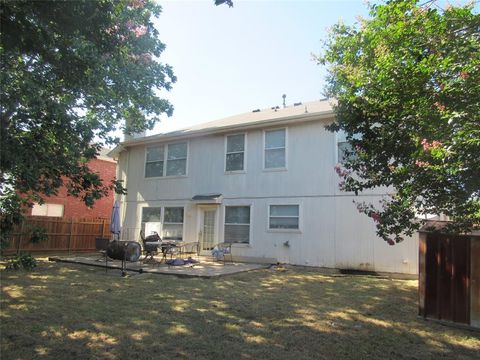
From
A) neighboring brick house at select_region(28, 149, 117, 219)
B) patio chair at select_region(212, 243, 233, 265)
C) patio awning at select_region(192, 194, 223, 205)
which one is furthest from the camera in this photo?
neighboring brick house at select_region(28, 149, 117, 219)

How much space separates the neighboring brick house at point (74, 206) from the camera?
2206 centimetres

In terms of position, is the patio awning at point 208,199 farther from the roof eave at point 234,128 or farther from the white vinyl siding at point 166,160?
the roof eave at point 234,128

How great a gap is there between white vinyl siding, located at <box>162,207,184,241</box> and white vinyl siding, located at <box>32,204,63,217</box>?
30.2 feet

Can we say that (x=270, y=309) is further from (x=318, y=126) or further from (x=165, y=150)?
(x=165, y=150)

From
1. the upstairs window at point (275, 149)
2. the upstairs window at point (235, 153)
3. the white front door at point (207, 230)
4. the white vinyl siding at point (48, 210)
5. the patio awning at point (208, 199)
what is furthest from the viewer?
the white vinyl siding at point (48, 210)

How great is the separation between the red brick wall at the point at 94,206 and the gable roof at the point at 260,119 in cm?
579

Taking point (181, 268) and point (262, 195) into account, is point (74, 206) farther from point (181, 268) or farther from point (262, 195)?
point (181, 268)

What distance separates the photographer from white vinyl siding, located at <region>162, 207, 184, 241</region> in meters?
16.3

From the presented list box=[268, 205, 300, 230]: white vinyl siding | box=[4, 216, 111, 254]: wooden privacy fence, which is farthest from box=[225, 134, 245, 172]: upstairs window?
box=[4, 216, 111, 254]: wooden privacy fence

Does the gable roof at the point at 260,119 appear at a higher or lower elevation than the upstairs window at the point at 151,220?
higher

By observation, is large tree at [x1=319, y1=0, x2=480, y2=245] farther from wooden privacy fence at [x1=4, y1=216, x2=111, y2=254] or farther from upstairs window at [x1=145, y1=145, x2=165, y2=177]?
wooden privacy fence at [x1=4, y1=216, x2=111, y2=254]

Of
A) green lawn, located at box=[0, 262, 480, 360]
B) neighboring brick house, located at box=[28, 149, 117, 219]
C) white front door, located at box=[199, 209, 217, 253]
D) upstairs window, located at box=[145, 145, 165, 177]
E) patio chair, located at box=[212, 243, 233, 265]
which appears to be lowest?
green lawn, located at box=[0, 262, 480, 360]

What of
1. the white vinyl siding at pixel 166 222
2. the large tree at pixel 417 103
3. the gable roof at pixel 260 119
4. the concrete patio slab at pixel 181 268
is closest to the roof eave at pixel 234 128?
the gable roof at pixel 260 119

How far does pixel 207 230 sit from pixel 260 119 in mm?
4941
